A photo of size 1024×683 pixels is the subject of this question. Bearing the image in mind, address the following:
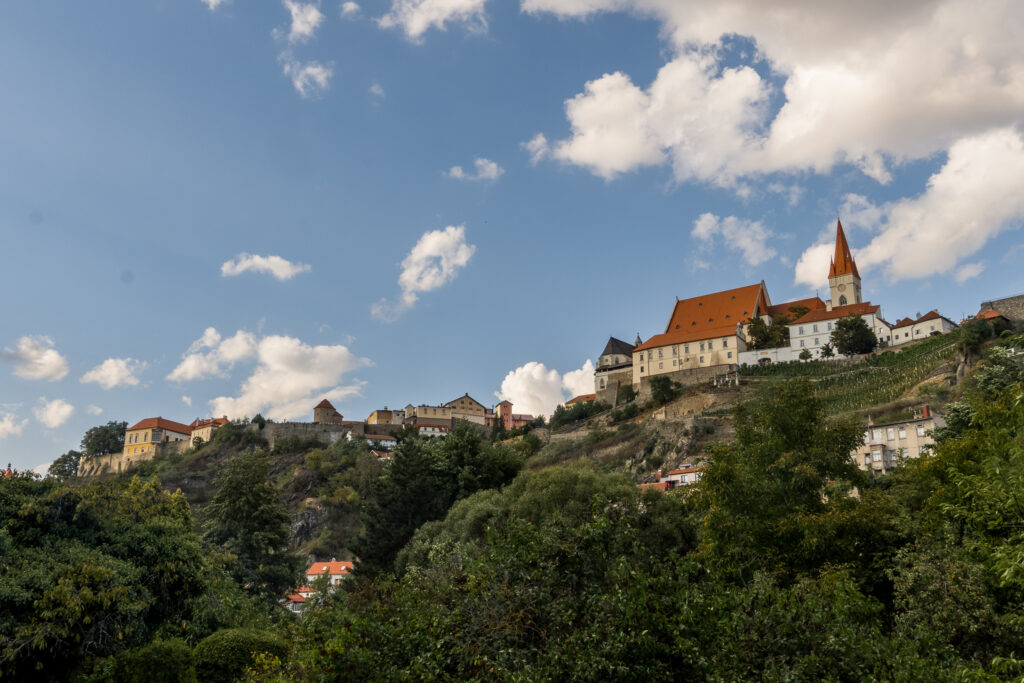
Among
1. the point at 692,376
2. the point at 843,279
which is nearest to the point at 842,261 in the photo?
the point at 843,279

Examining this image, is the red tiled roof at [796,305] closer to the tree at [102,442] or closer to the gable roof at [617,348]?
the gable roof at [617,348]

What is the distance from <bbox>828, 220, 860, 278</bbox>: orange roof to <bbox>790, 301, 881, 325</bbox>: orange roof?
8.77 metres

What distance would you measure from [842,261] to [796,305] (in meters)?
8.11

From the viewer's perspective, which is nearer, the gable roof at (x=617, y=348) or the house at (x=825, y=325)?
the house at (x=825, y=325)

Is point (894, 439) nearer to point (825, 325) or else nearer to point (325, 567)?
point (825, 325)

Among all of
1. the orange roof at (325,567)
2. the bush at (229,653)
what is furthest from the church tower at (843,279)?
the bush at (229,653)

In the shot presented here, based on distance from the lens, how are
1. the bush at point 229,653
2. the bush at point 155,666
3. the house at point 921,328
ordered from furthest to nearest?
the house at point 921,328 < the bush at point 229,653 < the bush at point 155,666

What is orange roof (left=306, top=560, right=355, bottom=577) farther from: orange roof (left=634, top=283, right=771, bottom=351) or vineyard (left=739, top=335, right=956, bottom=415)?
orange roof (left=634, top=283, right=771, bottom=351)

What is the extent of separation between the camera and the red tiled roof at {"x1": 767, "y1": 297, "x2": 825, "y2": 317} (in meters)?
88.7

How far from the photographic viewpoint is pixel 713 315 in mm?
91938

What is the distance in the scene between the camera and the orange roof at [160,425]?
399ft

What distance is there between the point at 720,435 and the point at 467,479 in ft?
111

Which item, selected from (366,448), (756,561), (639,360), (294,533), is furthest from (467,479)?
(366,448)

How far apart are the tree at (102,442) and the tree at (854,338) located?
110 metres
